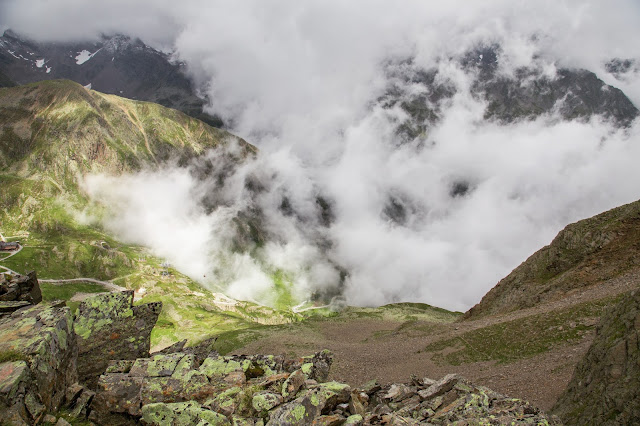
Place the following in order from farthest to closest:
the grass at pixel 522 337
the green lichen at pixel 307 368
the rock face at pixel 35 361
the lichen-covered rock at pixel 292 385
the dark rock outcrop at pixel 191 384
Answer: the grass at pixel 522 337
the green lichen at pixel 307 368
the lichen-covered rock at pixel 292 385
the dark rock outcrop at pixel 191 384
the rock face at pixel 35 361

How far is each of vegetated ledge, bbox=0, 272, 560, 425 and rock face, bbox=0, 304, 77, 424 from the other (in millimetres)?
46

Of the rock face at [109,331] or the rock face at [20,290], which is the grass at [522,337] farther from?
the rock face at [20,290]

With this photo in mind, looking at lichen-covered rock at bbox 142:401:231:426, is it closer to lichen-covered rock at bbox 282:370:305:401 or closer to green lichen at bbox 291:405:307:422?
green lichen at bbox 291:405:307:422

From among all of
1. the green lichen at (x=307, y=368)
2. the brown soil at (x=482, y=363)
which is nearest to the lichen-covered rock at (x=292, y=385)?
the green lichen at (x=307, y=368)

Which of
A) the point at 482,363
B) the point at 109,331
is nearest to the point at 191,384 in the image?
the point at 109,331

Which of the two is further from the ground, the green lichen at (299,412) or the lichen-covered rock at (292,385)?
the lichen-covered rock at (292,385)

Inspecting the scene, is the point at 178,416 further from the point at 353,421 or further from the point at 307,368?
the point at 307,368

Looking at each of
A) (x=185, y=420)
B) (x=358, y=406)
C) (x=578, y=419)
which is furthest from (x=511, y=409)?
(x=185, y=420)

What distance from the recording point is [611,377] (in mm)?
25953

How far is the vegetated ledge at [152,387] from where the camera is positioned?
54.3 feet

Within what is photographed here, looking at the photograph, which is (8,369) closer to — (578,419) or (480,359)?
(578,419)

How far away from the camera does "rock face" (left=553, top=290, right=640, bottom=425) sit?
22.9 m

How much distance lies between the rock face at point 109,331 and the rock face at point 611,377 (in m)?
33.4

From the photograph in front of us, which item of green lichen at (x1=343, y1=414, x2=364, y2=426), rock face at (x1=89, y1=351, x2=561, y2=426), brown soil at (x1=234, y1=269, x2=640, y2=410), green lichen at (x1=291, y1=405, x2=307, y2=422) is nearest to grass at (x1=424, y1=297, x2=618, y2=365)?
brown soil at (x1=234, y1=269, x2=640, y2=410)
